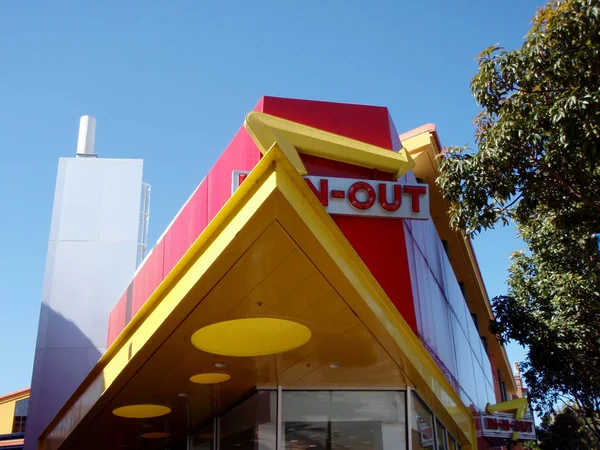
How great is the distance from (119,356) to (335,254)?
448cm

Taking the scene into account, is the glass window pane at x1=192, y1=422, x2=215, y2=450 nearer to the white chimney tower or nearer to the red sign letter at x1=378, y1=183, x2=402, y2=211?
the red sign letter at x1=378, y1=183, x2=402, y2=211

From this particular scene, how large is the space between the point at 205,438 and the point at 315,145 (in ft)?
22.0

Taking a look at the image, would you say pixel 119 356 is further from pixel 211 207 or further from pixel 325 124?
pixel 325 124

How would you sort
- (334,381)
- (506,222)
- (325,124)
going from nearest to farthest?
(334,381) → (325,124) → (506,222)

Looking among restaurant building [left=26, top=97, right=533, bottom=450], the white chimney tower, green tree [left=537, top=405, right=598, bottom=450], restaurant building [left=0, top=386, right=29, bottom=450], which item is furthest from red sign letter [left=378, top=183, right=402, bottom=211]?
restaurant building [left=0, top=386, right=29, bottom=450]

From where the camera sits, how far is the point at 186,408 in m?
12.1

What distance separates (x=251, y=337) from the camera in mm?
8344

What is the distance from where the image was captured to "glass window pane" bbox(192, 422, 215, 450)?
12552mm

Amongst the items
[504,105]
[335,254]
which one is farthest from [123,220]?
[335,254]

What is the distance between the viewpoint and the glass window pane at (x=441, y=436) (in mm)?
11663

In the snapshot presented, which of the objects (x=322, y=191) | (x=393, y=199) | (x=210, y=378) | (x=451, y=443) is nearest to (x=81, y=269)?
(x=210, y=378)

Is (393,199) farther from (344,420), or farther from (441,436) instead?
(441,436)

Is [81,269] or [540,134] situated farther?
[81,269]

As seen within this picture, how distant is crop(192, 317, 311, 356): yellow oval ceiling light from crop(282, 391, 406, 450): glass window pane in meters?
1.71
